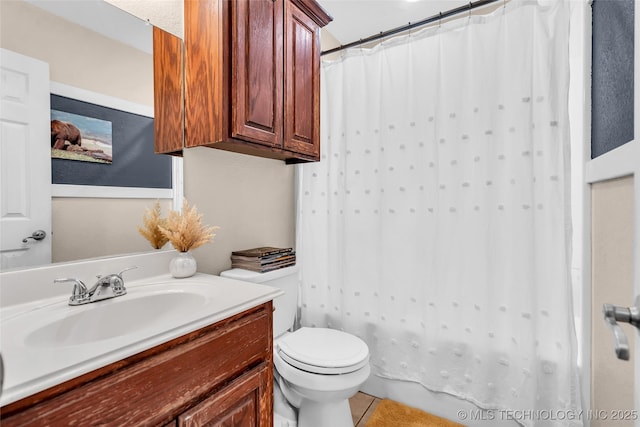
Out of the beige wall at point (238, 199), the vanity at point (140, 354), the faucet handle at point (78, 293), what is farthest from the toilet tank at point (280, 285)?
the faucet handle at point (78, 293)

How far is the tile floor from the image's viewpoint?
5.28 feet

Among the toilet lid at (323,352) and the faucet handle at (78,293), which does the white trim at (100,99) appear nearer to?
the faucet handle at (78,293)

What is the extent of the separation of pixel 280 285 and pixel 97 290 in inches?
31.5

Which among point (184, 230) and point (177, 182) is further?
point (177, 182)

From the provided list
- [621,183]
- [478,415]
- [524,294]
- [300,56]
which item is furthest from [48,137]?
[478,415]

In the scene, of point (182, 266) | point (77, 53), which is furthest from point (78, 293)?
point (77, 53)

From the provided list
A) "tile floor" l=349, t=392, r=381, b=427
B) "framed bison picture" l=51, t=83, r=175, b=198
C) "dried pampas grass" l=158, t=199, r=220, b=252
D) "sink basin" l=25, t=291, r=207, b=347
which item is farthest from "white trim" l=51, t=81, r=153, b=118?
"tile floor" l=349, t=392, r=381, b=427

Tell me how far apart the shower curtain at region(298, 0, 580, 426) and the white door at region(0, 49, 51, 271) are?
131 centimetres

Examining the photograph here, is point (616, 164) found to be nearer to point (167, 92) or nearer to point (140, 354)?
point (140, 354)

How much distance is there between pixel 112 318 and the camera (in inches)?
36.2

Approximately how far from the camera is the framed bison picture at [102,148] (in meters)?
0.97

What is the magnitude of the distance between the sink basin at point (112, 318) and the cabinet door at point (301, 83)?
2.74ft

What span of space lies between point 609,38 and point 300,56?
1.19 metres

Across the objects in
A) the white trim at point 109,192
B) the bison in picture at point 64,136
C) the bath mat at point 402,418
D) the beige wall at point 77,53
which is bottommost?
the bath mat at point 402,418
